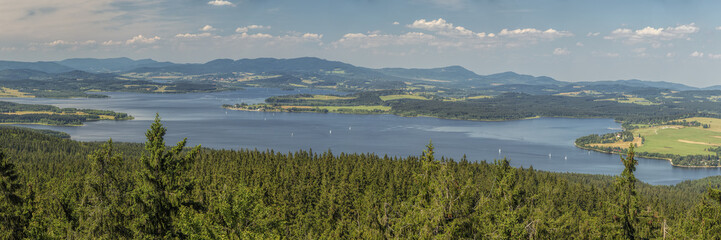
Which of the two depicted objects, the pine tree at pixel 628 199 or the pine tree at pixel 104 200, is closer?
the pine tree at pixel 104 200

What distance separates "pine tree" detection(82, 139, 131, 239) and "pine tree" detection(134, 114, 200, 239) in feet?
6.91

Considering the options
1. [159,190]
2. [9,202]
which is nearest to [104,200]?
[159,190]

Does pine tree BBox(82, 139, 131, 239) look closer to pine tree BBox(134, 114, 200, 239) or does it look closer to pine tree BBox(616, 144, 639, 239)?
pine tree BBox(134, 114, 200, 239)

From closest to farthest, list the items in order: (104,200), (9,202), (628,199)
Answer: (628,199)
(104,200)
(9,202)

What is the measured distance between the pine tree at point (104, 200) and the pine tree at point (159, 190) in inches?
82.9

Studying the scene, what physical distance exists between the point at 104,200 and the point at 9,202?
20.2ft

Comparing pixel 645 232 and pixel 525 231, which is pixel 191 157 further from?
pixel 645 232

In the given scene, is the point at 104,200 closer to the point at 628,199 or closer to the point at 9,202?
the point at 9,202

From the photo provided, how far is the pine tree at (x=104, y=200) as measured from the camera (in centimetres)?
2901

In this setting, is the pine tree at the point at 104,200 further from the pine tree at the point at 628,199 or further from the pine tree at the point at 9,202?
the pine tree at the point at 628,199

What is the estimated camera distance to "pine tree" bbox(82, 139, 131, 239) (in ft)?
95.2

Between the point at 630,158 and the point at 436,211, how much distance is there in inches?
599

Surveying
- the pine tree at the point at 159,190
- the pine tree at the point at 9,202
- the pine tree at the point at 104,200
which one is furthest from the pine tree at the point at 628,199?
the pine tree at the point at 9,202

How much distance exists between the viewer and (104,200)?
3089 cm
